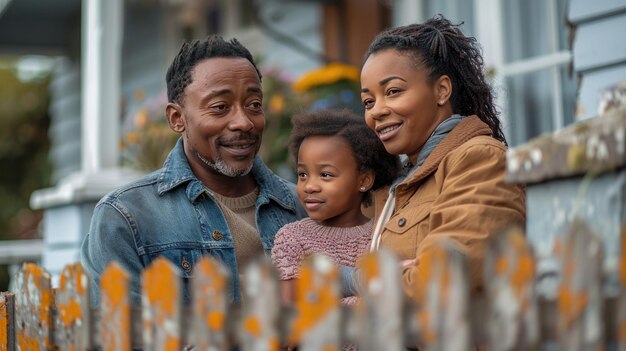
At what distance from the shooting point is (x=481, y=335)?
1711mm

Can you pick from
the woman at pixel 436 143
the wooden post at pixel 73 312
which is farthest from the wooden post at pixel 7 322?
the woman at pixel 436 143

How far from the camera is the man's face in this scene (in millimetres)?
3338

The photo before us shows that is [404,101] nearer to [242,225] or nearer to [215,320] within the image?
[242,225]

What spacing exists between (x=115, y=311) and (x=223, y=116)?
118 centimetres

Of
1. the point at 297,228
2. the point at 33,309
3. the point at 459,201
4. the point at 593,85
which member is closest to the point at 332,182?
the point at 297,228

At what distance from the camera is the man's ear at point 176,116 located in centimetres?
348

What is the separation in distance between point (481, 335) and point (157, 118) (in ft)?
20.1

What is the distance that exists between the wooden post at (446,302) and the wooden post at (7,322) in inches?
67.4

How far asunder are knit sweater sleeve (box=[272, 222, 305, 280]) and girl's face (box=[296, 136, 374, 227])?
107 mm

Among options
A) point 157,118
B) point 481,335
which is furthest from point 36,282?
point 157,118

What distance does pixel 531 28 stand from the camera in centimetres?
554

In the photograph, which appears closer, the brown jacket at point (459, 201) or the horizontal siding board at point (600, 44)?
the brown jacket at point (459, 201)

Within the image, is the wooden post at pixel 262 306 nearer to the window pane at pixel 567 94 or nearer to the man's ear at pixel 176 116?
the man's ear at pixel 176 116

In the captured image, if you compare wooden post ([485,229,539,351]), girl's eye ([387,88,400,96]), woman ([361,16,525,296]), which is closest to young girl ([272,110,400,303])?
woman ([361,16,525,296])
